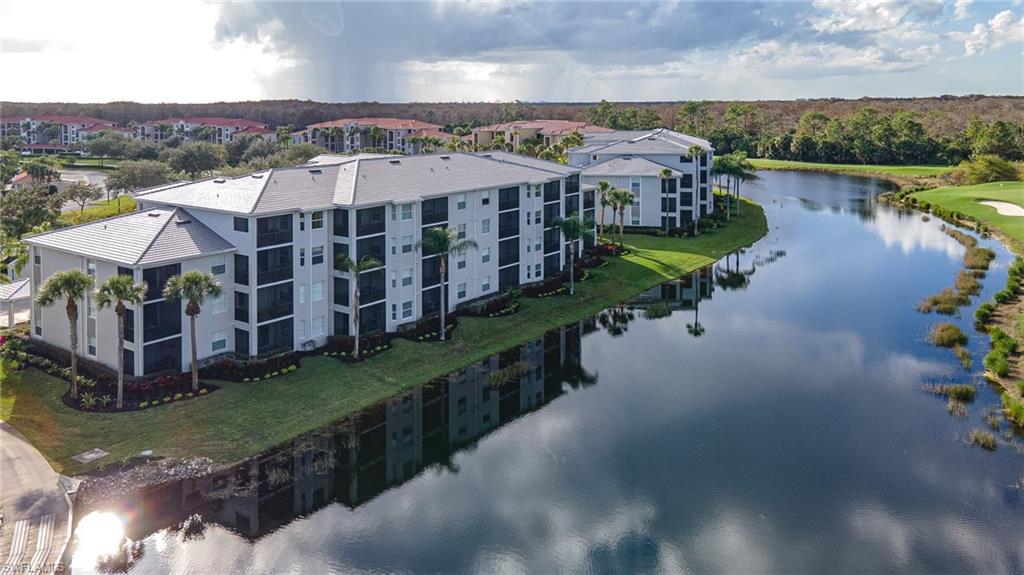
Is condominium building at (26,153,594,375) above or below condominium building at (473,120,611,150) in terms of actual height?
below

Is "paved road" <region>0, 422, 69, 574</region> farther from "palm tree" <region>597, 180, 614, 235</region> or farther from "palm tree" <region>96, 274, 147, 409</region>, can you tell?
"palm tree" <region>597, 180, 614, 235</region>

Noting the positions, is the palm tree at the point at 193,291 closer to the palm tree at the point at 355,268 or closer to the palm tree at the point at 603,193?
the palm tree at the point at 355,268

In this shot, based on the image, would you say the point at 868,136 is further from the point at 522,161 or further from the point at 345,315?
the point at 345,315

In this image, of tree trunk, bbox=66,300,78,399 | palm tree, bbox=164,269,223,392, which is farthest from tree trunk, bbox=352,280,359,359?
tree trunk, bbox=66,300,78,399

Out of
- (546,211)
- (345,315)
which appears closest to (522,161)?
(546,211)

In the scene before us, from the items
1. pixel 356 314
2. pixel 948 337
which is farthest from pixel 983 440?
pixel 356 314

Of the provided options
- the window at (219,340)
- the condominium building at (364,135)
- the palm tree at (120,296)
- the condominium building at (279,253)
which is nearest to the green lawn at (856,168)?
the condominium building at (364,135)
